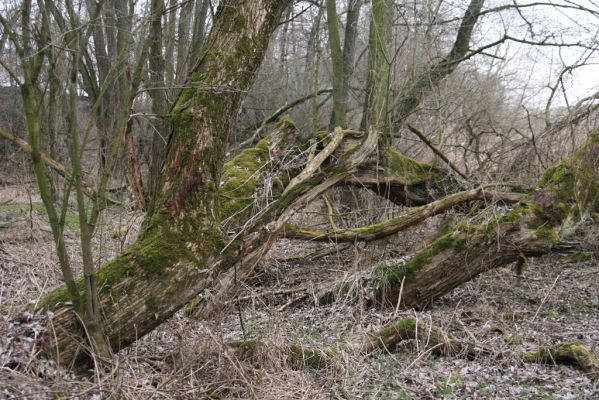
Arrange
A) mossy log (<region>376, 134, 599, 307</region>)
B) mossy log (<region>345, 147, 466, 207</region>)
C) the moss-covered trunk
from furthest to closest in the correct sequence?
mossy log (<region>345, 147, 466, 207</region>), mossy log (<region>376, 134, 599, 307</region>), the moss-covered trunk

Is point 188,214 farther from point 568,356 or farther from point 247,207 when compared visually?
point 568,356

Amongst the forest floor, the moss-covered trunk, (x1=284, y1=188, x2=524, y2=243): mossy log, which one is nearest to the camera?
the forest floor

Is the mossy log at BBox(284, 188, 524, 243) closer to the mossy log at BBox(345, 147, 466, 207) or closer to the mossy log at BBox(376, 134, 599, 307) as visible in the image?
the mossy log at BBox(376, 134, 599, 307)

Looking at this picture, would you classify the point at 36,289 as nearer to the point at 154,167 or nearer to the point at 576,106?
the point at 154,167

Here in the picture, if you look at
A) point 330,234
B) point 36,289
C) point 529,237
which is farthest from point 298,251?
point 36,289

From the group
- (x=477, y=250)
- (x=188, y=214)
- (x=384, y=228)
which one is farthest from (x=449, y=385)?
(x=384, y=228)

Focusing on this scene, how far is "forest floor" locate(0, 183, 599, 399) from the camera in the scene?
3.68 m

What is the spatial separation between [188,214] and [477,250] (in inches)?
131

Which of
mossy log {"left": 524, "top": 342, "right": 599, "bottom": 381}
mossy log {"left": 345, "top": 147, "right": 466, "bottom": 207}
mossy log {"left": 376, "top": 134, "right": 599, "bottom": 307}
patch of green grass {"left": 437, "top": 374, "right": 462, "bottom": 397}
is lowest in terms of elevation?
patch of green grass {"left": 437, "top": 374, "right": 462, "bottom": 397}

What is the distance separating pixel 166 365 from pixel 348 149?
3.87 m

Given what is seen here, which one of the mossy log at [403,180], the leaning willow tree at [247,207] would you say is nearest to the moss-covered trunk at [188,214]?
the leaning willow tree at [247,207]

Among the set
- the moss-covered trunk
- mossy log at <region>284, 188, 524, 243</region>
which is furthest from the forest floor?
mossy log at <region>284, 188, 524, 243</region>

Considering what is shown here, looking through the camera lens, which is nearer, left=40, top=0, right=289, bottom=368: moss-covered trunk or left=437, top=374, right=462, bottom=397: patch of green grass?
left=40, top=0, right=289, bottom=368: moss-covered trunk

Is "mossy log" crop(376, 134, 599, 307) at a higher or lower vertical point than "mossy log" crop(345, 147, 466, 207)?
lower
